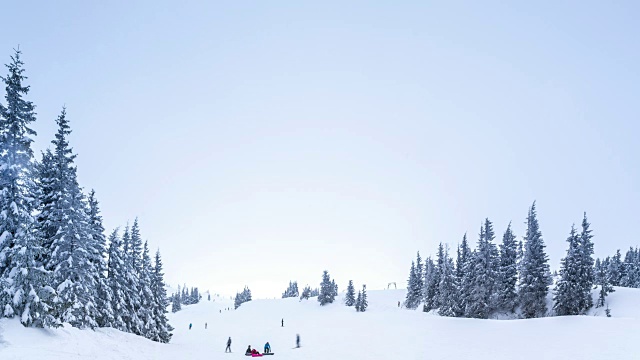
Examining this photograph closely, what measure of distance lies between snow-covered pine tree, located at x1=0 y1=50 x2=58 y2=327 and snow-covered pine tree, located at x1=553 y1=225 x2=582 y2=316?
2004 inches

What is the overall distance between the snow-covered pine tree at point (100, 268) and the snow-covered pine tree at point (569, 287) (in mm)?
49989

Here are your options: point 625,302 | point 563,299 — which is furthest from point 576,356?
point 625,302

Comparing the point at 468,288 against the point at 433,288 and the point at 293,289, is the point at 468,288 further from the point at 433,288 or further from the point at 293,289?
the point at 293,289

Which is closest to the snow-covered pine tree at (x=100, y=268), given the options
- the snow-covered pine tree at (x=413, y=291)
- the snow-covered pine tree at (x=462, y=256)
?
the snow-covered pine tree at (x=462, y=256)

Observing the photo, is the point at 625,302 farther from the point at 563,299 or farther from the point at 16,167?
the point at 16,167

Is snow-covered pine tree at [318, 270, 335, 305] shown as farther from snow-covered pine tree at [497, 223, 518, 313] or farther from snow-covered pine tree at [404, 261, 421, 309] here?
snow-covered pine tree at [497, 223, 518, 313]

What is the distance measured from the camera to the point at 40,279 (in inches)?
774

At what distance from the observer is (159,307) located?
143 feet

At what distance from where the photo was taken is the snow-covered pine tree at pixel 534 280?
4612 centimetres

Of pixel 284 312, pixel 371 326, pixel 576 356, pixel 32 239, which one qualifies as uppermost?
pixel 32 239

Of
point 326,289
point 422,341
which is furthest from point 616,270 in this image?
point 422,341

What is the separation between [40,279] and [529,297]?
52.2 metres

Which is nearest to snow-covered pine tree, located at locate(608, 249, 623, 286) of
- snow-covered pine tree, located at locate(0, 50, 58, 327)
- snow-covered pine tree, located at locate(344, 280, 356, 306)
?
snow-covered pine tree, located at locate(344, 280, 356, 306)

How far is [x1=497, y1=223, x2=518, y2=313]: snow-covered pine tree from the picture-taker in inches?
1934
